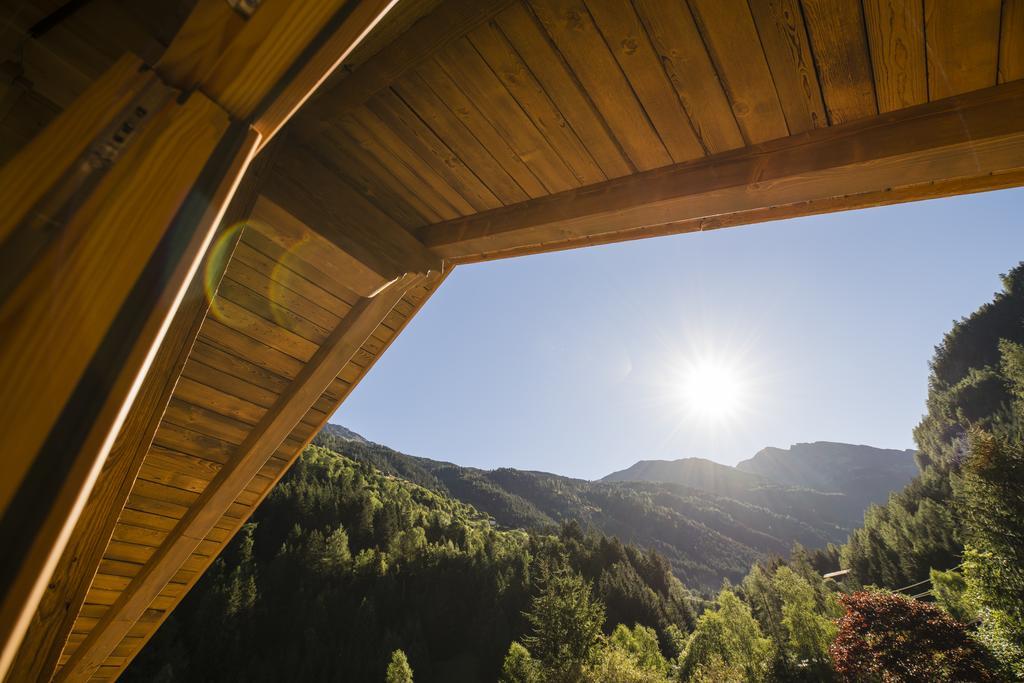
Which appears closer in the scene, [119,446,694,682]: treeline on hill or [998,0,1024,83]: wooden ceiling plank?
[998,0,1024,83]: wooden ceiling plank

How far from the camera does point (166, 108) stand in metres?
0.66

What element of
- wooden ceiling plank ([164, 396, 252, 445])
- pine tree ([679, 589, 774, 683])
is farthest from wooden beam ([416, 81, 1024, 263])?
pine tree ([679, 589, 774, 683])

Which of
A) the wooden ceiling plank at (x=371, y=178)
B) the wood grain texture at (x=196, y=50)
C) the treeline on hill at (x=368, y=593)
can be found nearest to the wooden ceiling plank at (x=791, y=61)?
the wood grain texture at (x=196, y=50)

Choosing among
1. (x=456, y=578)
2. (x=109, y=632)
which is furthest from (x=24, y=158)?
(x=456, y=578)

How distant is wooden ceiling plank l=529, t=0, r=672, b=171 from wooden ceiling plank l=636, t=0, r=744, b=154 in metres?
0.15

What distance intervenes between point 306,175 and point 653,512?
133 m

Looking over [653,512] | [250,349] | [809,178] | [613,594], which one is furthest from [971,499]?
[653,512]

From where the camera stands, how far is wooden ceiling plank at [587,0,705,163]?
5.03 ft

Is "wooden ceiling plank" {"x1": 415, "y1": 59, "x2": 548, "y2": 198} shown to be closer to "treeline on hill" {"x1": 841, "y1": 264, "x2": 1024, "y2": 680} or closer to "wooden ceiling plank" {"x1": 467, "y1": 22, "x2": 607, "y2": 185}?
"wooden ceiling plank" {"x1": 467, "y1": 22, "x2": 607, "y2": 185}

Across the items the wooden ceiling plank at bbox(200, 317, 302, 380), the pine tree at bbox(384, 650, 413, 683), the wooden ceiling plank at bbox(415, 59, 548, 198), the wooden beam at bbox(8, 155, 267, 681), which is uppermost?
the wooden ceiling plank at bbox(415, 59, 548, 198)

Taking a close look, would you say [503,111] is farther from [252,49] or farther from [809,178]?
[252,49]

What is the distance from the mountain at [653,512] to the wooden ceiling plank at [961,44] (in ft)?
297

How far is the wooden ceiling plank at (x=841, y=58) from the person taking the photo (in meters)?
1.40

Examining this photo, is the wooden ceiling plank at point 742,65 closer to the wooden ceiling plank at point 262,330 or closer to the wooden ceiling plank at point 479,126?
the wooden ceiling plank at point 479,126
